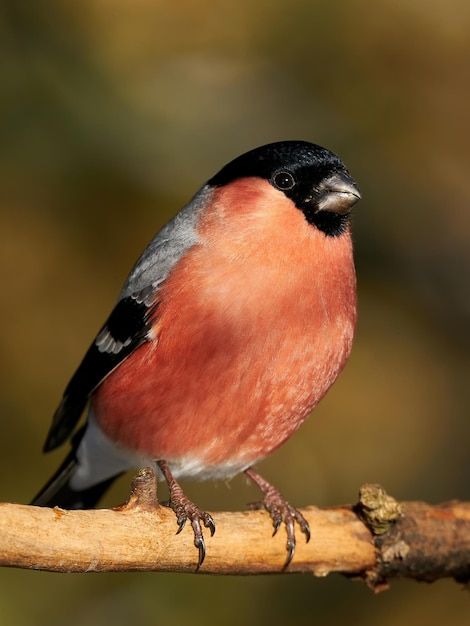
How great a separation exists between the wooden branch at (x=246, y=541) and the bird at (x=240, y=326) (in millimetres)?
96

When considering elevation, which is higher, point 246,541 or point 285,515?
point 285,515

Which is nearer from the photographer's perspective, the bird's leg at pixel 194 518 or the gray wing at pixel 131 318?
the bird's leg at pixel 194 518

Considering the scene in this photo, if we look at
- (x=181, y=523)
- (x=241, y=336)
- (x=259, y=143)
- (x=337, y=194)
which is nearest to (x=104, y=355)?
(x=241, y=336)

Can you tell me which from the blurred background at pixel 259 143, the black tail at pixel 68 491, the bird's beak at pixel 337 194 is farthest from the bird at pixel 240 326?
the blurred background at pixel 259 143

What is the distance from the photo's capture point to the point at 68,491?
18.6 feet

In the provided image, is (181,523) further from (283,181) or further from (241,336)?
(283,181)

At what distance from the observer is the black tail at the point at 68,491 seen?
213 inches

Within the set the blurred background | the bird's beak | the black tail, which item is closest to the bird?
the bird's beak

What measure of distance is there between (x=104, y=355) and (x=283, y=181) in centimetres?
134

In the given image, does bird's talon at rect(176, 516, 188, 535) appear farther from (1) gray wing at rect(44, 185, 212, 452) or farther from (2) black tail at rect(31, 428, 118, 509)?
(2) black tail at rect(31, 428, 118, 509)

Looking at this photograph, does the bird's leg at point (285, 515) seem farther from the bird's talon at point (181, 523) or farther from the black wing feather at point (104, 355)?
the black wing feather at point (104, 355)

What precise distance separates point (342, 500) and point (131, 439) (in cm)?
211

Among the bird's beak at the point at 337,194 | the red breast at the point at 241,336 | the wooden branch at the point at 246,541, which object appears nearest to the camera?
the wooden branch at the point at 246,541

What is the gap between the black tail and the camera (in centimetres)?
542
